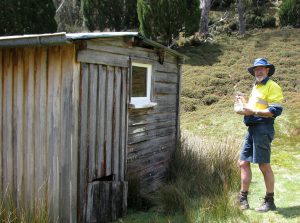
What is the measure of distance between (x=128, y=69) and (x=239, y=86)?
12.9m

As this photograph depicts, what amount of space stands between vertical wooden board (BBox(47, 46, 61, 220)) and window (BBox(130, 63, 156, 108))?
145cm

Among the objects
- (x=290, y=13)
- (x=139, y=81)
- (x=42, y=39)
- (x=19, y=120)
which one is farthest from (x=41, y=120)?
(x=290, y=13)

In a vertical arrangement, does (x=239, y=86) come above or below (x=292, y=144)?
above

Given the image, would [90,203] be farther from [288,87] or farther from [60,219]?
[288,87]

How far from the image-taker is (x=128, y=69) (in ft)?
19.7

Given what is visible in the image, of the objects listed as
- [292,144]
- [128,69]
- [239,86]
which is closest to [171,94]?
[128,69]

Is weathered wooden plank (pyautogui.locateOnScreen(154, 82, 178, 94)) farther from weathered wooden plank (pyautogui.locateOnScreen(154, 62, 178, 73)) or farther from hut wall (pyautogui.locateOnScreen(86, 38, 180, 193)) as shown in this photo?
weathered wooden plank (pyautogui.locateOnScreen(154, 62, 178, 73))

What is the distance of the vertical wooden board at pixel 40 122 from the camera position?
5062 mm

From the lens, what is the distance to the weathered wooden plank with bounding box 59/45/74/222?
489 centimetres

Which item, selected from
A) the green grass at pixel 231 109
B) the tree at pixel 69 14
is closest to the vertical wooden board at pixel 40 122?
the green grass at pixel 231 109

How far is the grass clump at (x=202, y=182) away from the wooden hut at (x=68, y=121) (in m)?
0.79

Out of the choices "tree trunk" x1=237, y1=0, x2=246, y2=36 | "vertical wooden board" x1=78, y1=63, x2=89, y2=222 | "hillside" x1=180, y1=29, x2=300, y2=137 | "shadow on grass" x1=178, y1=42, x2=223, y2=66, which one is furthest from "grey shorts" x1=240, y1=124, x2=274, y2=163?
"tree trunk" x1=237, y1=0, x2=246, y2=36

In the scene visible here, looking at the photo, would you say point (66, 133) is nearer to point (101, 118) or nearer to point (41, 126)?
point (41, 126)

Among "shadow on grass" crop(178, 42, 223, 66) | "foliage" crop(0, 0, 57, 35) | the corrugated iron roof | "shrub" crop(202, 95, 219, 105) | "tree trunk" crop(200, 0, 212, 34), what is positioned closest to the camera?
the corrugated iron roof
